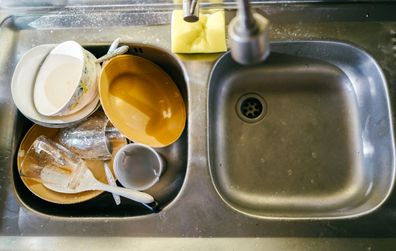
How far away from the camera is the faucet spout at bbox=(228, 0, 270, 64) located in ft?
1.50

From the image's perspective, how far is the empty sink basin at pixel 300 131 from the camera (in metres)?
0.77

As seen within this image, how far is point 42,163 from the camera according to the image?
793 millimetres

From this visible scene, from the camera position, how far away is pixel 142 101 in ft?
2.76

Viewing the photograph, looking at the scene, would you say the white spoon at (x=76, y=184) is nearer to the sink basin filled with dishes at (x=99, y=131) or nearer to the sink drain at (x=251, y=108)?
the sink basin filled with dishes at (x=99, y=131)

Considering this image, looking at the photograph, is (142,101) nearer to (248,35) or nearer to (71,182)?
(71,182)

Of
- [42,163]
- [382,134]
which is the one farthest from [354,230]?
[42,163]

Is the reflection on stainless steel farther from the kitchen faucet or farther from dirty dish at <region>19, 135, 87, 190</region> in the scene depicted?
the kitchen faucet

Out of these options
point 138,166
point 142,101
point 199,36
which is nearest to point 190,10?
point 199,36

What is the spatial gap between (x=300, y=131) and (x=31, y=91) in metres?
0.55

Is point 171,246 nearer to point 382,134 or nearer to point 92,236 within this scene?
point 92,236

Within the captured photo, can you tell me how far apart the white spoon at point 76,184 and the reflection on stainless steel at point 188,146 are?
5 centimetres

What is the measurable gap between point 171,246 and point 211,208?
9 cm

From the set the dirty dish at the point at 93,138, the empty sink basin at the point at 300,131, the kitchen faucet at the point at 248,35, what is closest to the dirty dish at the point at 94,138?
the dirty dish at the point at 93,138

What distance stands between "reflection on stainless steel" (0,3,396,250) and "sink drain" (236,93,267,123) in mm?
20
